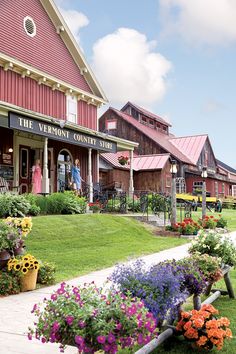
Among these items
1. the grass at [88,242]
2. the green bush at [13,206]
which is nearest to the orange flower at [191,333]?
the grass at [88,242]

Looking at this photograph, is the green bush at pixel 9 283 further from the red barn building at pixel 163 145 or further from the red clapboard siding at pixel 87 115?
the red barn building at pixel 163 145

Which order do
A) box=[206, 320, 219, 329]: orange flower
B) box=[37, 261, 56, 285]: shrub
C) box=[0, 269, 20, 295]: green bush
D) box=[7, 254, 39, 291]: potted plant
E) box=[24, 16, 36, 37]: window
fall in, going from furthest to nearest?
box=[24, 16, 36, 37]: window → box=[37, 261, 56, 285]: shrub → box=[7, 254, 39, 291]: potted plant → box=[0, 269, 20, 295]: green bush → box=[206, 320, 219, 329]: orange flower

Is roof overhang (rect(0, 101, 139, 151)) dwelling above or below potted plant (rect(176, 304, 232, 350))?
above

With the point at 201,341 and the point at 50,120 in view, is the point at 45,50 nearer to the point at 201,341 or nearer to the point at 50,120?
the point at 50,120

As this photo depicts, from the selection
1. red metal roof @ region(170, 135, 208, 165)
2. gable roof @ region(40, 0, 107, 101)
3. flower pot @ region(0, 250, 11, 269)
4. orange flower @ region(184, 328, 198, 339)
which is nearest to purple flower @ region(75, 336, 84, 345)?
orange flower @ region(184, 328, 198, 339)

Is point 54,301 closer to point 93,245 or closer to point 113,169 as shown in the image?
point 93,245

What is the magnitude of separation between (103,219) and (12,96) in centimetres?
725

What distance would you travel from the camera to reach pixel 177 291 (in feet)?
15.8

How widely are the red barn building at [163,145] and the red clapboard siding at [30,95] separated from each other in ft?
51.6

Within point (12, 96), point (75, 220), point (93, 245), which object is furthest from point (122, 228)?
point (12, 96)

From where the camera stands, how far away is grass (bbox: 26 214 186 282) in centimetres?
1066

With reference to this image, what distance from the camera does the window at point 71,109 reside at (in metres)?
23.7

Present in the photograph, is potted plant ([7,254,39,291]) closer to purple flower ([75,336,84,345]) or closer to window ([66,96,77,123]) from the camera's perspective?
purple flower ([75,336,84,345])

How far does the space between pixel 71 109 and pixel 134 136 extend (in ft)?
65.4
